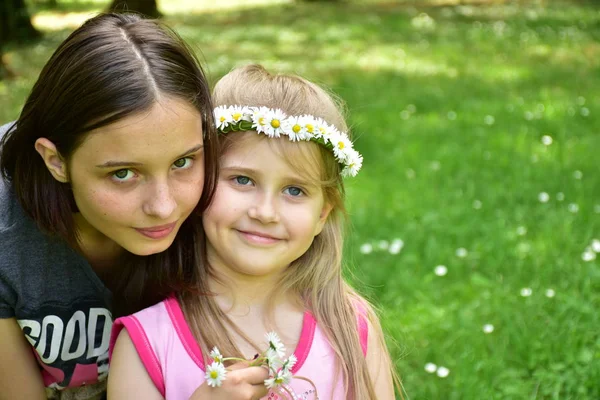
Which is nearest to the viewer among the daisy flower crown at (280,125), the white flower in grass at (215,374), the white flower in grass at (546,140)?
the white flower in grass at (215,374)

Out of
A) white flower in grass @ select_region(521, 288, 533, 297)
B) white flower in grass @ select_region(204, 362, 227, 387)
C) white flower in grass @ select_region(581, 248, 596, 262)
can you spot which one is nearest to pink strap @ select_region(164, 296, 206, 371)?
white flower in grass @ select_region(204, 362, 227, 387)

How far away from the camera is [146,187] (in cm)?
198

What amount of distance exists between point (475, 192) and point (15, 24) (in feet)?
26.0

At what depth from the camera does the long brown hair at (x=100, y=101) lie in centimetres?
194

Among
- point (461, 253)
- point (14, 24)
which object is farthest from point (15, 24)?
point (461, 253)

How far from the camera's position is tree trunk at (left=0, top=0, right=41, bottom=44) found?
1031cm

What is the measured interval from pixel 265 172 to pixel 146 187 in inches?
12.8

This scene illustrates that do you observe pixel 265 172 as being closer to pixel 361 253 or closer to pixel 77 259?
pixel 77 259

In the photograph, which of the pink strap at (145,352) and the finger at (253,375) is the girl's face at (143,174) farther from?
the finger at (253,375)

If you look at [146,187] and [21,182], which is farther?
[21,182]

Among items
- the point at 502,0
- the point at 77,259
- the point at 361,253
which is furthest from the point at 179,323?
the point at 502,0

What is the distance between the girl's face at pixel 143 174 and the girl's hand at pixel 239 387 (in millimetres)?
400

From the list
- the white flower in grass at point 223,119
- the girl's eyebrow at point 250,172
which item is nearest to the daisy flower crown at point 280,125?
the white flower in grass at point 223,119

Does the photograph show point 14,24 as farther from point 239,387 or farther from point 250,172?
point 239,387
